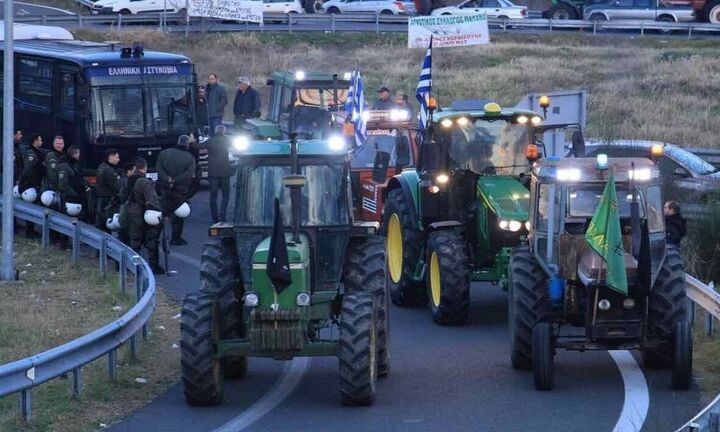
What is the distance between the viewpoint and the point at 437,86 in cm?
4662

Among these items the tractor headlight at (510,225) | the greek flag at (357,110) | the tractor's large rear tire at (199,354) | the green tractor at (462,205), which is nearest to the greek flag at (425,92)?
the green tractor at (462,205)

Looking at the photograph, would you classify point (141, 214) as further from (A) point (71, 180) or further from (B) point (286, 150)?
(B) point (286, 150)

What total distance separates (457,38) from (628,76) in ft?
70.7

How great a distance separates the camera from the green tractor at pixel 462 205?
1614 cm

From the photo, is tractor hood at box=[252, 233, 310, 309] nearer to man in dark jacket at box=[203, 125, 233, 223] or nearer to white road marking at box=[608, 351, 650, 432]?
white road marking at box=[608, 351, 650, 432]

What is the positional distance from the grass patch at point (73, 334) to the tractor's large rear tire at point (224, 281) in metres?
0.97

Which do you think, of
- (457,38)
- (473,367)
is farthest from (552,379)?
(457,38)

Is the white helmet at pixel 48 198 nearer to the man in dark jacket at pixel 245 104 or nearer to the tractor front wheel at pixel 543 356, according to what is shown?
the man in dark jacket at pixel 245 104

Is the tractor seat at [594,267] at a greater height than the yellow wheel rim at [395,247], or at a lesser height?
greater

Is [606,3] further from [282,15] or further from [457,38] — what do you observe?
[457,38]

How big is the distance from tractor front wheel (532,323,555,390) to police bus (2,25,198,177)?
13.6m

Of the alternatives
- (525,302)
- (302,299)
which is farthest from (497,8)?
(302,299)

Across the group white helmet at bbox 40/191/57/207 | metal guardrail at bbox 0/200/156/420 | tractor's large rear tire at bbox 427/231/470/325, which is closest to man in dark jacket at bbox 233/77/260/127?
white helmet at bbox 40/191/57/207

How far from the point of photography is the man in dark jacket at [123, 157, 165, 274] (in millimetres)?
19906
